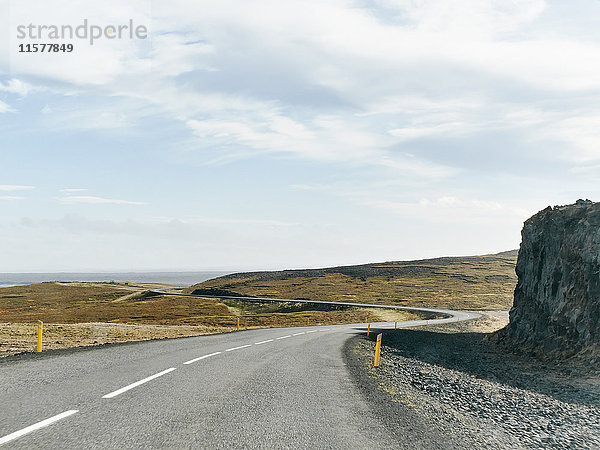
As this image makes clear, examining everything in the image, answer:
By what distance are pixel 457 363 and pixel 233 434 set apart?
19288 millimetres

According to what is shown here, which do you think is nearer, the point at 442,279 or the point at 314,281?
the point at 442,279

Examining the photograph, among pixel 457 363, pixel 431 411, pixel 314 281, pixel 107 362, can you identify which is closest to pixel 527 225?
pixel 457 363

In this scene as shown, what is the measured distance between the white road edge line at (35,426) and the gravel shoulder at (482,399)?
5.50 meters

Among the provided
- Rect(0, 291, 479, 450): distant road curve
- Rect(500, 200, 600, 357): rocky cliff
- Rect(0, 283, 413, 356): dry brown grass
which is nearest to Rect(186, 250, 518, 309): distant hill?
Rect(0, 283, 413, 356): dry brown grass

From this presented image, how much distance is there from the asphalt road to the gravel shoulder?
0.86m

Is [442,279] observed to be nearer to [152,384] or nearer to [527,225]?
[527,225]

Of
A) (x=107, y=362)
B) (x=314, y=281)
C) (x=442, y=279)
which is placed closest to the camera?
(x=107, y=362)

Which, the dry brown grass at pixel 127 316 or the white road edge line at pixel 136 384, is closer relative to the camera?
the white road edge line at pixel 136 384

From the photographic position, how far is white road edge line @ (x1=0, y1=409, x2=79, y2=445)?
254 inches

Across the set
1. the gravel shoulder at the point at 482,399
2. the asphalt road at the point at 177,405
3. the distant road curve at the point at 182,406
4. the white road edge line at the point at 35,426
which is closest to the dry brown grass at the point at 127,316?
the distant road curve at the point at 182,406

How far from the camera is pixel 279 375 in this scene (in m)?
14.0

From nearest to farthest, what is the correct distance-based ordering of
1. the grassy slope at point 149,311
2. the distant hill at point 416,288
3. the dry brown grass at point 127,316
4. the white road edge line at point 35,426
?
the white road edge line at point 35,426 < the dry brown grass at point 127,316 < the grassy slope at point 149,311 < the distant hill at point 416,288

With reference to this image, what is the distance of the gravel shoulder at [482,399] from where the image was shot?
8797mm

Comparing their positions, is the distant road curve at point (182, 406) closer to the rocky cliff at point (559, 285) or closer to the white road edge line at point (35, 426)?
the white road edge line at point (35, 426)
